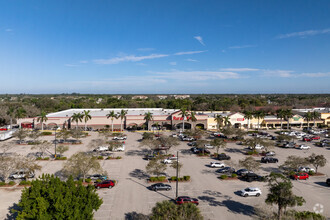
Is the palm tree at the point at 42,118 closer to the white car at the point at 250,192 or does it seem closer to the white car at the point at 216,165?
the white car at the point at 216,165

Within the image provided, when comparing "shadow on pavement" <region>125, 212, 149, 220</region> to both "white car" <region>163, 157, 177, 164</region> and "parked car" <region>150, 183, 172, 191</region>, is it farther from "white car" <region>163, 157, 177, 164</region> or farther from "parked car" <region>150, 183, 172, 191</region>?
"white car" <region>163, 157, 177, 164</region>

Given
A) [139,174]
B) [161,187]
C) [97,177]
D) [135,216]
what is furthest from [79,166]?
[135,216]

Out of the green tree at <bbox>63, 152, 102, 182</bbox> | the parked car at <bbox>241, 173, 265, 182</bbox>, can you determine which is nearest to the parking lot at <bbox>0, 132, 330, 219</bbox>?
the parked car at <bbox>241, 173, 265, 182</bbox>

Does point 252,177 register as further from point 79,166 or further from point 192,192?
point 79,166

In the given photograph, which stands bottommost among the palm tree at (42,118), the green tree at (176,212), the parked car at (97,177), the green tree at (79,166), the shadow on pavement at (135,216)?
the shadow on pavement at (135,216)

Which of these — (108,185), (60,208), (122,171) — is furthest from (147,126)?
(60,208)

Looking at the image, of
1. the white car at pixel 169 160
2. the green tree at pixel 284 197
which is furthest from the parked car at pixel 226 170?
the green tree at pixel 284 197
